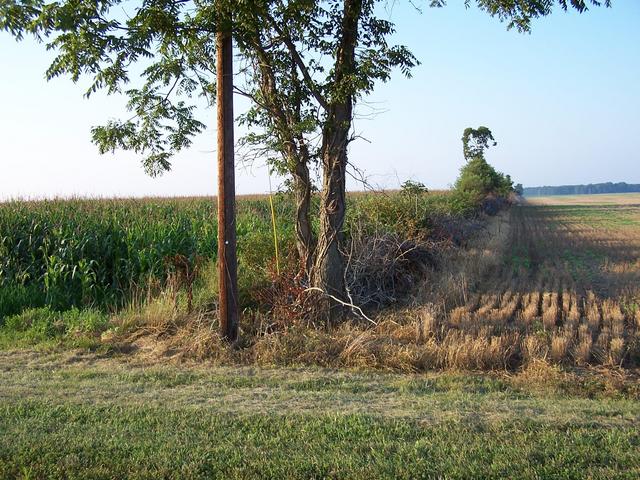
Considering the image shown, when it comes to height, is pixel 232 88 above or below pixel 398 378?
above

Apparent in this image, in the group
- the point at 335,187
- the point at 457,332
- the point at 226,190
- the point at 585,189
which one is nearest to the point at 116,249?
the point at 226,190

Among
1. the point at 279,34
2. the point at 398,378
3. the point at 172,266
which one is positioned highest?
the point at 279,34

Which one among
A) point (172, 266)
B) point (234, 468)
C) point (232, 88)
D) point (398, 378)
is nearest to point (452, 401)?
point (398, 378)

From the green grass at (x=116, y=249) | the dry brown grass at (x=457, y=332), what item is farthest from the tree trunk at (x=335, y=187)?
the green grass at (x=116, y=249)

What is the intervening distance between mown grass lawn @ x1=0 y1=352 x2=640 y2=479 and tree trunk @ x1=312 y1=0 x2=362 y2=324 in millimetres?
2381

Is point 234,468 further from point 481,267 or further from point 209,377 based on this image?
point 481,267

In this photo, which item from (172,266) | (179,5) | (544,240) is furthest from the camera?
(544,240)

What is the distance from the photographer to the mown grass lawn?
4547 mm

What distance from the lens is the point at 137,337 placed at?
9750 mm

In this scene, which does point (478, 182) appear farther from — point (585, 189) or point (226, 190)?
point (585, 189)

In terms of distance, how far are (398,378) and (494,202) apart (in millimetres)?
42837

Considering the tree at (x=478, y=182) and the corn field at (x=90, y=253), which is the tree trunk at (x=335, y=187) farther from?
the tree at (x=478, y=182)

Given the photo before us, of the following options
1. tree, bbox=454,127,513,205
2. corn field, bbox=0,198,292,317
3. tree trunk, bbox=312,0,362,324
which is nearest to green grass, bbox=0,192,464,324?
corn field, bbox=0,198,292,317

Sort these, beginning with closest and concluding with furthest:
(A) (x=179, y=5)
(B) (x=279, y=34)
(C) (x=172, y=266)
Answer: (A) (x=179, y=5), (B) (x=279, y=34), (C) (x=172, y=266)
